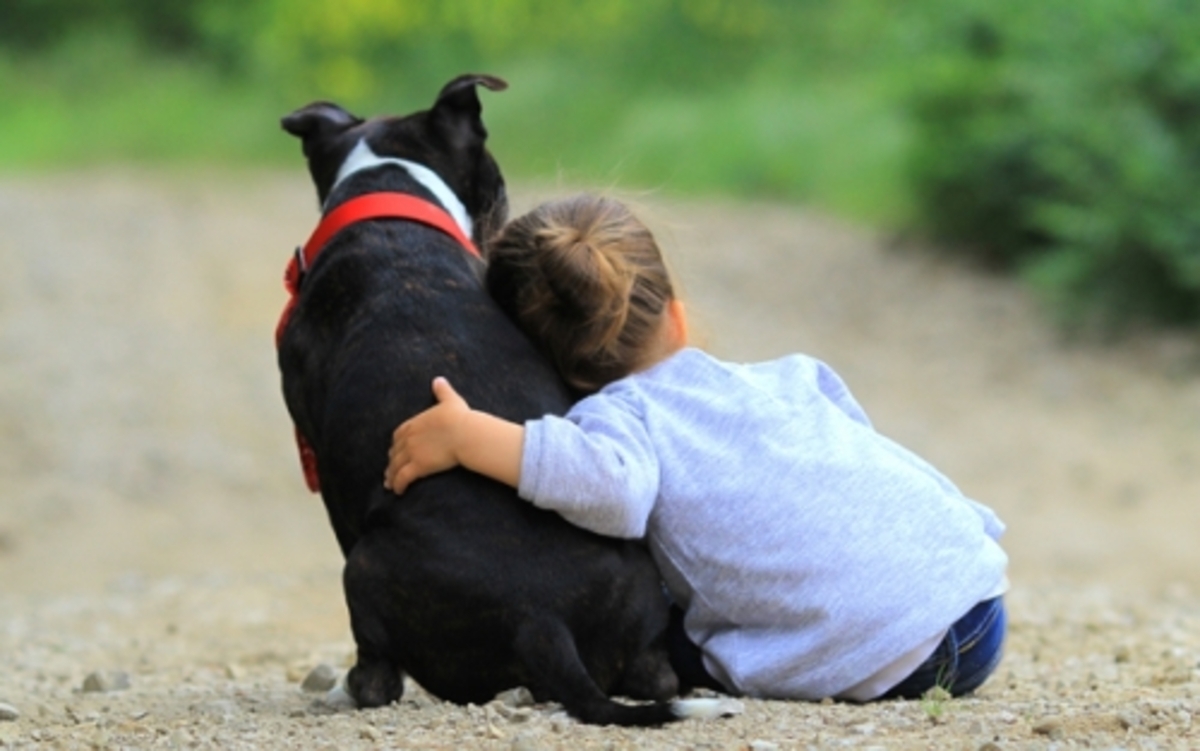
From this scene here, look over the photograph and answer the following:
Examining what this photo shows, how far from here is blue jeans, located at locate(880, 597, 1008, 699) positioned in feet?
A: 11.9

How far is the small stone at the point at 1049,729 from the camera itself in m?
3.13

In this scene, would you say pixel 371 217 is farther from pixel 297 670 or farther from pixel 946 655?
pixel 946 655

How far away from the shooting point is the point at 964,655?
12.0 feet

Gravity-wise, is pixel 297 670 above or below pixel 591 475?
below

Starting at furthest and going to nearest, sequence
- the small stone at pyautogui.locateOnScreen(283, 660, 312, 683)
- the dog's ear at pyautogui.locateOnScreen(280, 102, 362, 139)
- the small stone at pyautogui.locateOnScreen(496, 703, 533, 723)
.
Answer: the small stone at pyautogui.locateOnScreen(283, 660, 312, 683), the dog's ear at pyautogui.locateOnScreen(280, 102, 362, 139), the small stone at pyautogui.locateOnScreen(496, 703, 533, 723)

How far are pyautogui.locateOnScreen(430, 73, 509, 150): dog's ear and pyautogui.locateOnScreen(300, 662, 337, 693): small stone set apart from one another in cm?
132

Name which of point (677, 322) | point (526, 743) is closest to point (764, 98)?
point (677, 322)

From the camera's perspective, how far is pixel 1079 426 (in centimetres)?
1029

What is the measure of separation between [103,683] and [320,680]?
644 mm

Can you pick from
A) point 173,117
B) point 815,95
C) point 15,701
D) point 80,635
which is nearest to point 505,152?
point 815,95

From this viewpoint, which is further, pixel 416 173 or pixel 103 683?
pixel 103 683

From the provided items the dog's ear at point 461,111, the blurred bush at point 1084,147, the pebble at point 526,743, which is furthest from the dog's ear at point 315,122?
the blurred bush at point 1084,147

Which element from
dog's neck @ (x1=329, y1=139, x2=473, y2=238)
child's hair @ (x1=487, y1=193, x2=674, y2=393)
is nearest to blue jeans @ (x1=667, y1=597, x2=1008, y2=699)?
child's hair @ (x1=487, y1=193, x2=674, y2=393)

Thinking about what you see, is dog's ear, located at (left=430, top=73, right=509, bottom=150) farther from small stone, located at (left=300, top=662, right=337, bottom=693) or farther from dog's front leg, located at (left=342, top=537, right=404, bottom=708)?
small stone, located at (left=300, top=662, right=337, bottom=693)
